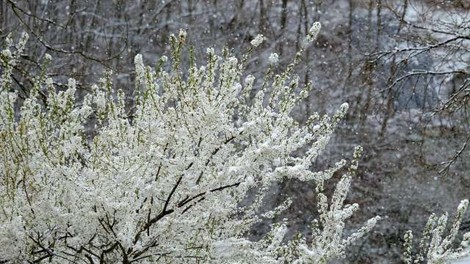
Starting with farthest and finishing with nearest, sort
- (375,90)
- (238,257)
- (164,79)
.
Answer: (375,90) → (238,257) → (164,79)

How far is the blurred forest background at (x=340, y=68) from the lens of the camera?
13.2m

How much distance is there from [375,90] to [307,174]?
11801 millimetres

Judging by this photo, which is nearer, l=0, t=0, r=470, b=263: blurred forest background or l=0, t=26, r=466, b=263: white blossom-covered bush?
l=0, t=26, r=466, b=263: white blossom-covered bush

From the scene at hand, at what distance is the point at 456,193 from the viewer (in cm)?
1345

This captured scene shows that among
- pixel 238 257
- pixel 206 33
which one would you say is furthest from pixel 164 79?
pixel 206 33

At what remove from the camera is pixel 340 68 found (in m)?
15.4

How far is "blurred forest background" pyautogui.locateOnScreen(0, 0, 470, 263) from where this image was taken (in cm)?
1316

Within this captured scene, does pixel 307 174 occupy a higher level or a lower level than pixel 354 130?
lower

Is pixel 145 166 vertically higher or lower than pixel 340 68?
lower

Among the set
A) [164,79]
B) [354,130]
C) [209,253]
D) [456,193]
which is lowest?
[209,253]

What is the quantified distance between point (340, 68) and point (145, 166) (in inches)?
491

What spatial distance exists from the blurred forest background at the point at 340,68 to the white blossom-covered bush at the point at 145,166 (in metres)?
8.88

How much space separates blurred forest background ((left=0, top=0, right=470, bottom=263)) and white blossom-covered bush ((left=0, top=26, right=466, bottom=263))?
8880mm

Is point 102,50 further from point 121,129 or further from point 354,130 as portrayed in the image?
point 121,129
